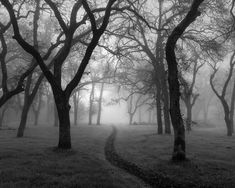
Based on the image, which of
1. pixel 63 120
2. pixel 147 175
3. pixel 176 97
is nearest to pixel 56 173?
pixel 147 175

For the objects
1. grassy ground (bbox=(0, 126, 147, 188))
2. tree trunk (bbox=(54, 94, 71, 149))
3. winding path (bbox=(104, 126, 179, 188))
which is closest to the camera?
grassy ground (bbox=(0, 126, 147, 188))

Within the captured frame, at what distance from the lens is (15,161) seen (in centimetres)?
1321

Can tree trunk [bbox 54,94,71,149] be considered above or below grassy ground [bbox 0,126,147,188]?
above

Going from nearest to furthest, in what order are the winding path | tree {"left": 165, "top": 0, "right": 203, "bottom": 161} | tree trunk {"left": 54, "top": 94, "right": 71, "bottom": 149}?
the winding path → tree {"left": 165, "top": 0, "right": 203, "bottom": 161} → tree trunk {"left": 54, "top": 94, "right": 71, "bottom": 149}

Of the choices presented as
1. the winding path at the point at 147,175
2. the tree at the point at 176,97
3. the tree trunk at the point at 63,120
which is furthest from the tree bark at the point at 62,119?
the tree at the point at 176,97

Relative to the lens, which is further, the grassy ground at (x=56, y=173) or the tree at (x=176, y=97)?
the tree at (x=176, y=97)

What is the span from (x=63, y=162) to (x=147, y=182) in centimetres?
438

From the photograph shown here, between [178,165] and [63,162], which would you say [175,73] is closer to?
[178,165]

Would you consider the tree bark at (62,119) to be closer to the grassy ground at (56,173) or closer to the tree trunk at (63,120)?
the tree trunk at (63,120)

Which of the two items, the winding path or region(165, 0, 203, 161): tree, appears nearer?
the winding path

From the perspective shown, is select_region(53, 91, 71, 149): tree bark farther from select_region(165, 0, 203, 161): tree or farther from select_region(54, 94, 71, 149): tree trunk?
select_region(165, 0, 203, 161): tree

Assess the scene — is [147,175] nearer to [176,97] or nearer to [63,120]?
[176,97]

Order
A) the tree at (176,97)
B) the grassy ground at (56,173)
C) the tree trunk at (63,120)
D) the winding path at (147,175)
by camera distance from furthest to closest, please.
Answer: the tree trunk at (63,120), the tree at (176,97), the winding path at (147,175), the grassy ground at (56,173)

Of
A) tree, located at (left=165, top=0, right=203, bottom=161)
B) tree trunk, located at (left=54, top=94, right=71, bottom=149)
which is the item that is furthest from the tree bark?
tree, located at (left=165, top=0, right=203, bottom=161)
